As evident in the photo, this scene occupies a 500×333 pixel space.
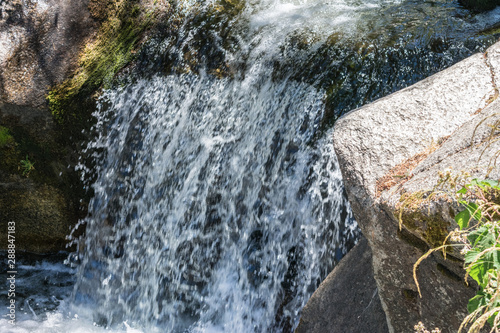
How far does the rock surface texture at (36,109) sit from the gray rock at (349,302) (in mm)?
3414

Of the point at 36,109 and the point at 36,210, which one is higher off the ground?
the point at 36,109

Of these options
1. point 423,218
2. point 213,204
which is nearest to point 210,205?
point 213,204

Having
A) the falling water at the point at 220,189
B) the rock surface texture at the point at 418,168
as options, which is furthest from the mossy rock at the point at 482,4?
the rock surface texture at the point at 418,168

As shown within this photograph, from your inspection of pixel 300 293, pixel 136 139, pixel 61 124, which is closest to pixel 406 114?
pixel 300 293

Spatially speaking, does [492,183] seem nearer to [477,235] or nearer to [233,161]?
[477,235]

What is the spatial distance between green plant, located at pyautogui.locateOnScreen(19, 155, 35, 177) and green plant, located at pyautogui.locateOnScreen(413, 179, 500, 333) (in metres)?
4.91

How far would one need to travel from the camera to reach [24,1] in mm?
5367

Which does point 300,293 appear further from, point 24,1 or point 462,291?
point 24,1

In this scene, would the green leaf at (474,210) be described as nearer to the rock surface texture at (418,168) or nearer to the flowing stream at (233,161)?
the rock surface texture at (418,168)

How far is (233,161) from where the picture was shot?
14.2 feet

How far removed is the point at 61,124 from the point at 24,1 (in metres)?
1.63

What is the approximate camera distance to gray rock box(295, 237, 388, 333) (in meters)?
2.89

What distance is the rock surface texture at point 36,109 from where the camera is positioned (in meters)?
5.19

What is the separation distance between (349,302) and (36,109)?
4165 mm
